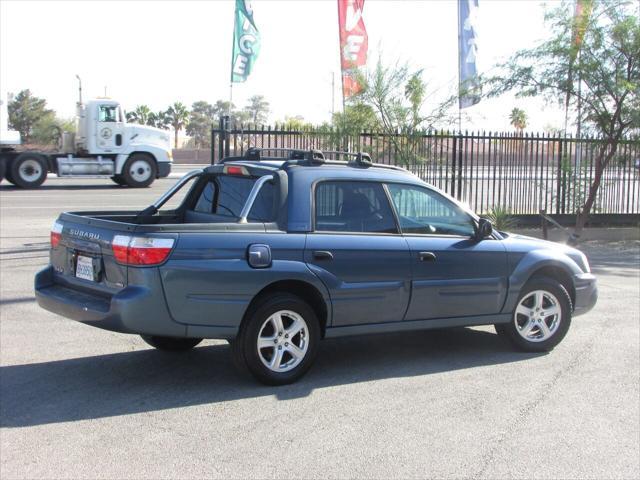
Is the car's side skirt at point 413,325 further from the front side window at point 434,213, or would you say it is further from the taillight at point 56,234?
the taillight at point 56,234

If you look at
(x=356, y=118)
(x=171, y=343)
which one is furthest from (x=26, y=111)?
(x=171, y=343)

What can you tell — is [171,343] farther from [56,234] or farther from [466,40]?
[466,40]

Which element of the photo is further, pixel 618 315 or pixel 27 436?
pixel 618 315

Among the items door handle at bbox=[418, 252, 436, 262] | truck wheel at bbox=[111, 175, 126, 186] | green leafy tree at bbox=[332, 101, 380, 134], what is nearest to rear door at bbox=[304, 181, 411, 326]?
door handle at bbox=[418, 252, 436, 262]

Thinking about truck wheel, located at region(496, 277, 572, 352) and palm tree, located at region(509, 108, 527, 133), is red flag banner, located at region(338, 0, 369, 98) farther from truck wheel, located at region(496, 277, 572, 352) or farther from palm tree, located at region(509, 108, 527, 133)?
truck wheel, located at region(496, 277, 572, 352)

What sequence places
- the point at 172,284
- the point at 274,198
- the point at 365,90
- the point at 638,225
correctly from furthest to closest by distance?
the point at 638,225
the point at 365,90
the point at 274,198
the point at 172,284

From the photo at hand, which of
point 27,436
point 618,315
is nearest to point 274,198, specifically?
point 27,436

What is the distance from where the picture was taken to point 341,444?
5000 millimetres

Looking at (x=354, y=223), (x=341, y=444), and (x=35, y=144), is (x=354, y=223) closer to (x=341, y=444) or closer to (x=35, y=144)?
(x=341, y=444)

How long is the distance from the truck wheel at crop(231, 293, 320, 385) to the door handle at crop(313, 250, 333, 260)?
1.19ft

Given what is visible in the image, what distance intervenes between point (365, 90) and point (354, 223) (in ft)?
33.0

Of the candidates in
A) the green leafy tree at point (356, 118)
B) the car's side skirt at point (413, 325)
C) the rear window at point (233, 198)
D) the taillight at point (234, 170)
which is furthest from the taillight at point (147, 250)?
the green leafy tree at point (356, 118)

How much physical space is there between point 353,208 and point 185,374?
6.48ft

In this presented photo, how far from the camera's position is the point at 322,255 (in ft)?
20.3
